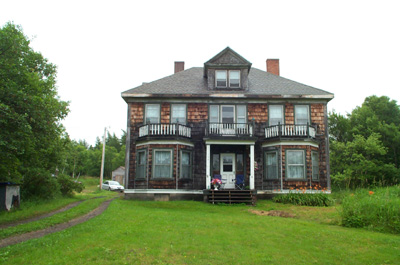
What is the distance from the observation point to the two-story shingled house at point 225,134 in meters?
19.3

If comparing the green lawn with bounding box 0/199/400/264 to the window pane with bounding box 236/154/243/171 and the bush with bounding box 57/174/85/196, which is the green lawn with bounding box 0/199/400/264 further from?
the bush with bounding box 57/174/85/196

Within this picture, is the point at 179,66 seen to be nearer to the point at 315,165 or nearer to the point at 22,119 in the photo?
the point at 315,165

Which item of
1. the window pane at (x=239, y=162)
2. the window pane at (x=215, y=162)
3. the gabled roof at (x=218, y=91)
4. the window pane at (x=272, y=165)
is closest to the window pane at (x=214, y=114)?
the gabled roof at (x=218, y=91)

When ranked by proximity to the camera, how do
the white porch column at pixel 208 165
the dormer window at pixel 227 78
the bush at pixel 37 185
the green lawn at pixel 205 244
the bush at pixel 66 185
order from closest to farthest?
1. the green lawn at pixel 205 244
2. the white porch column at pixel 208 165
3. the bush at pixel 37 185
4. the dormer window at pixel 227 78
5. the bush at pixel 66 185

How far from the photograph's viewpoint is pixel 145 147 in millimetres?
19656

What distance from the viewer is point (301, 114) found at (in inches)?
826

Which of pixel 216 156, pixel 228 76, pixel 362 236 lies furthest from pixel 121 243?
pixel 228 76

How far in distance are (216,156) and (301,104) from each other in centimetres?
629

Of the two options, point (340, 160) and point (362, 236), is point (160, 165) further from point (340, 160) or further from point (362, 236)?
point (340, 160)

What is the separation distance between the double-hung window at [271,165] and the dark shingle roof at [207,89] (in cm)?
371

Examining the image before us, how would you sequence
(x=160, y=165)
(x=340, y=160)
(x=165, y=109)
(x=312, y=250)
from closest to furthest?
1. (x=312, y=250)
2. (x=160, y=165)
3. (x=165, y=109)
4. (x=340, y=160)

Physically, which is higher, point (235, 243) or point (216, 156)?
point (216, 156)

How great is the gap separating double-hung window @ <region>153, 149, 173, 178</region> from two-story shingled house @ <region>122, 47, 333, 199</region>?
6 cm

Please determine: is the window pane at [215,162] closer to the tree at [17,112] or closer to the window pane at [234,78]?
the window pane at [234,78]
